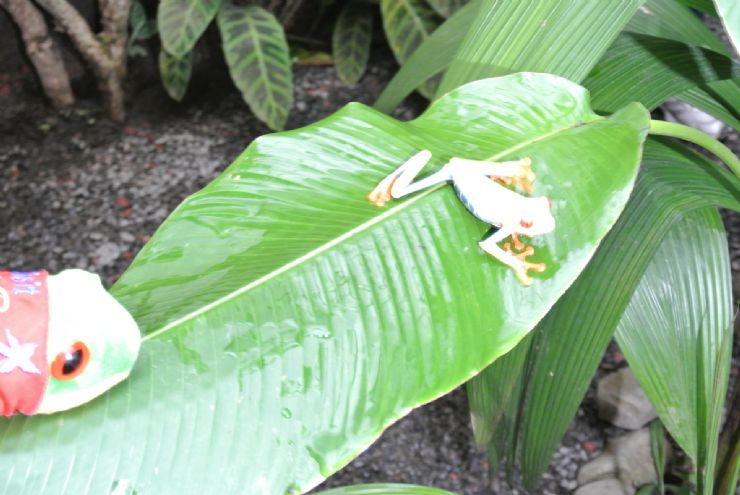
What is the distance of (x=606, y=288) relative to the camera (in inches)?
36.2

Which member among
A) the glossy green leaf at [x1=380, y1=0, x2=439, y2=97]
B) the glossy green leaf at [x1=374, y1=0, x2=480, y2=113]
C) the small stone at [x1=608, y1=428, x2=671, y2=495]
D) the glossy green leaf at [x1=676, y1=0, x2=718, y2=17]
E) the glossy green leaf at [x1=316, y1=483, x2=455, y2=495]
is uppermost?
the glossy green leaf at [x1=676, y1=0, x2=718, y2=17]

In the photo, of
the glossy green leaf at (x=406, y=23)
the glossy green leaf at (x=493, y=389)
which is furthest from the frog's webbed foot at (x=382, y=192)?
the glossy green leaf at (x=406, y=23)

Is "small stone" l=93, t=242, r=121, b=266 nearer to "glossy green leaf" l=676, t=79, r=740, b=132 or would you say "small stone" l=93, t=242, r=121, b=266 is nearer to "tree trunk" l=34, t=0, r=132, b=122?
"tree trunk" l=34, t=0, r=132, b=122

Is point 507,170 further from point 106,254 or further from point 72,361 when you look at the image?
point 106,254

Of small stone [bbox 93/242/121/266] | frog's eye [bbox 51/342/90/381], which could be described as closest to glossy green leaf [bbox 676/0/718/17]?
frog's eye [bbox 51/342/90/381]

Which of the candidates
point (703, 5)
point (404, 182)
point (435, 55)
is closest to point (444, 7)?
point (435, 55)

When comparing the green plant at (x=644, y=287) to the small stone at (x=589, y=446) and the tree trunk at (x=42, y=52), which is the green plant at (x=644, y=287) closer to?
the small stone at (x=589, y=446)

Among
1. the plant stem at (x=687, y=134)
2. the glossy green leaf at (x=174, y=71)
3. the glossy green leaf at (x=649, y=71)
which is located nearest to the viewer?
the plant stem at (x=687, y=134)

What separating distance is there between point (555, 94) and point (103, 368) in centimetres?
47

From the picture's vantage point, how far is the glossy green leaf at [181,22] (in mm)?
1821

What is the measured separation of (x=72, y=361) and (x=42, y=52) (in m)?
1.66

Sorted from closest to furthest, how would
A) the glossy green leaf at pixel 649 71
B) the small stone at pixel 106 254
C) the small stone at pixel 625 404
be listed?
the glossy green leaf at pixel 649 71, the small stone at pixel 625 404, the small stone at pixel 106 254

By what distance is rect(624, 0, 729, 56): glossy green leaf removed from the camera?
3.49ft

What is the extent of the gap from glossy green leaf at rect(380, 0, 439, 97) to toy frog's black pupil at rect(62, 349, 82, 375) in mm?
1589
